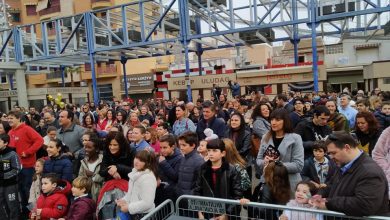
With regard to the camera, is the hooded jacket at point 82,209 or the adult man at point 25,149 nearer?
the hooded jacket at point 82,209

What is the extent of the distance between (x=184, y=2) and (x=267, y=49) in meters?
33.3

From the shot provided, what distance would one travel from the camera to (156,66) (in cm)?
3900

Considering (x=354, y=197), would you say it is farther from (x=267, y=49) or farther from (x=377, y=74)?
(x=267, y=49)

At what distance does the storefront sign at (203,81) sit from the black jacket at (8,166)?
35.5 ft

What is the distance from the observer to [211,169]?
3766 millimetres

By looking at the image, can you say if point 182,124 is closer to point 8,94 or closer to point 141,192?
point 141,192

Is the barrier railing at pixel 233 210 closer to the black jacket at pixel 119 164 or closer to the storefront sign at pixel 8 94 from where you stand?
the black jacket at pixel 119 164

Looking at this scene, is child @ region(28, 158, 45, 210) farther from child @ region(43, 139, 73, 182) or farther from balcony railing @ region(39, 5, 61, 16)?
balcony railing @ region(39, 5, 61, 16)

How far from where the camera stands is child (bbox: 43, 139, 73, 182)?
504 cm

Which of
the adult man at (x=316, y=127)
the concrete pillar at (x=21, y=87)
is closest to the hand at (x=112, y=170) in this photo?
the adult man at (x=316, y=127)

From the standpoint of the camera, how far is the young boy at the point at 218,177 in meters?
3.66

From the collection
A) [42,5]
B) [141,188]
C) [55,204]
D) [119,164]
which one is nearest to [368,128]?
[141,188]

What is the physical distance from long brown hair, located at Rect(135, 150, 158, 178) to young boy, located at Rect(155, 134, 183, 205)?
0.94 ft

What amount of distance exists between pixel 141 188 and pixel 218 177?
85 centimetres
